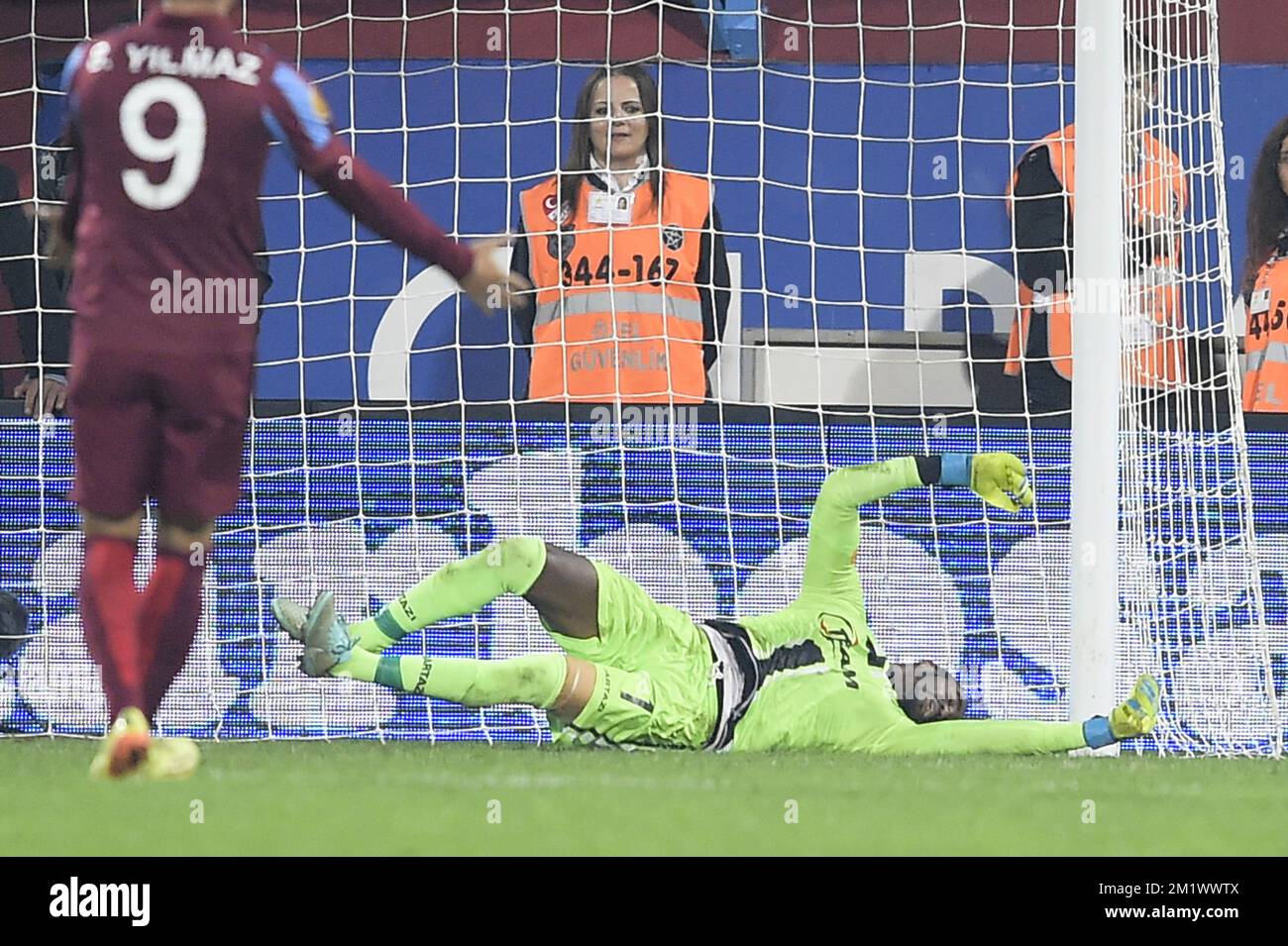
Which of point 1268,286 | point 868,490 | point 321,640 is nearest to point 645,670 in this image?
point 868,490

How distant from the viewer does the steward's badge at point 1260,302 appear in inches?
302

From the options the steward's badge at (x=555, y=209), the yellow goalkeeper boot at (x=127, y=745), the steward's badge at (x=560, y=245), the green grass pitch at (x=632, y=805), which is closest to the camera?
the green grass pitch at (x=632, y=805)

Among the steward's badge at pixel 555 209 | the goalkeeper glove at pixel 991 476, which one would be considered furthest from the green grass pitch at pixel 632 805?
the steward's badge at pixel 555 209

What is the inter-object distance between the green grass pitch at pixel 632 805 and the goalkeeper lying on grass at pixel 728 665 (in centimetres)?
16

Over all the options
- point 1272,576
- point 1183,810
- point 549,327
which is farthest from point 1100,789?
point 549,327

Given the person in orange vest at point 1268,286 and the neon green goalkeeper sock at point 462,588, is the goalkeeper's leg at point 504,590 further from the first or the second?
the person in orange vest at point 1268,286

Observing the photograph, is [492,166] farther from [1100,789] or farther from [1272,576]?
[1100,789]

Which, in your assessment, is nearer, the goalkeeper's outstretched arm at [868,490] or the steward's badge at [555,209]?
the goalkeeper's outstretched arm at [868,490]

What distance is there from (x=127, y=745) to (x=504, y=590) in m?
1.50

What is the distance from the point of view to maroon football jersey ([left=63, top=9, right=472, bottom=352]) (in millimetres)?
4434

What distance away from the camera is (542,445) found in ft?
20.8

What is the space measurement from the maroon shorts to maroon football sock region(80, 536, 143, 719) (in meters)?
0.08

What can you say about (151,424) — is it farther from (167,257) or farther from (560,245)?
(560,245)

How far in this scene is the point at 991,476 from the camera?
575 centimetres
